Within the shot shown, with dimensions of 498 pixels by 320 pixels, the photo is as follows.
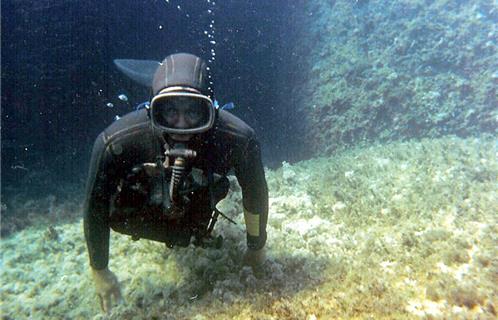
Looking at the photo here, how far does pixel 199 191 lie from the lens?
3.12 meters

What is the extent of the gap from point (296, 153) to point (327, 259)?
25.7 feet

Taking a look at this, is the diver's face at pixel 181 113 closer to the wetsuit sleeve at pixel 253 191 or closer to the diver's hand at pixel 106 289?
the wetsuit sleeve at pixel 253 191

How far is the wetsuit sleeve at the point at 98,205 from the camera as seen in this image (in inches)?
124

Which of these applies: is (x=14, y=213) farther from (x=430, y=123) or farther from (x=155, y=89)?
(x=430, y=123)

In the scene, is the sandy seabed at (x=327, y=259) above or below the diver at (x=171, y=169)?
below

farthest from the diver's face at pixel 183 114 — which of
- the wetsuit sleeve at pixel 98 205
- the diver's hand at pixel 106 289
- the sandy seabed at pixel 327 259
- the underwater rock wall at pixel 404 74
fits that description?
the underwater rock wall at pixel 404 74

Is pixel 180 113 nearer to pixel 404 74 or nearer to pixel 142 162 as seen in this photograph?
pixel 142 162

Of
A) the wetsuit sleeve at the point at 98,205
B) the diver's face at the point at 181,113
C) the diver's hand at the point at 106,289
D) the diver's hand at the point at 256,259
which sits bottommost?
the diver's hand at the point at 106,289

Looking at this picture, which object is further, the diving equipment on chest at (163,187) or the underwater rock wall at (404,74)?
the underwater rock wall at (404,74)

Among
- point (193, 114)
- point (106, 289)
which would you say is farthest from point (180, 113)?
point (106, 289)

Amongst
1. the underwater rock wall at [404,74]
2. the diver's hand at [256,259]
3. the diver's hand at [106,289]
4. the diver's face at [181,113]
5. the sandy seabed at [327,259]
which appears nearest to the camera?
the sandy seabed at [327,259]

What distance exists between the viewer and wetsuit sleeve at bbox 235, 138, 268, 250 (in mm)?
3539

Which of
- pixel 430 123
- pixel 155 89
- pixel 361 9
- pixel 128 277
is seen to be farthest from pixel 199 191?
pixel 361 9

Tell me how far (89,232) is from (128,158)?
2.90ft
